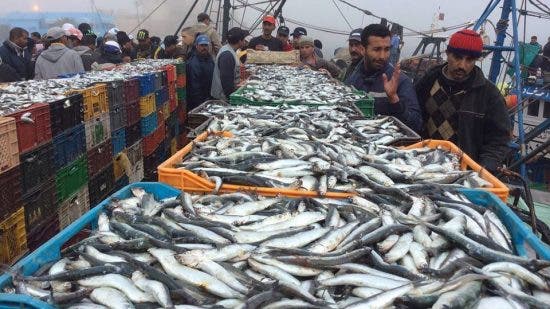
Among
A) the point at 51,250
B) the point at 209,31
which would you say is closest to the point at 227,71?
the point at 209,31

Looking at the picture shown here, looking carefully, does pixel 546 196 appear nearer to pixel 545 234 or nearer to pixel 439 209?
pixel 545 234

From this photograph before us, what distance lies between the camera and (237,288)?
2232mm

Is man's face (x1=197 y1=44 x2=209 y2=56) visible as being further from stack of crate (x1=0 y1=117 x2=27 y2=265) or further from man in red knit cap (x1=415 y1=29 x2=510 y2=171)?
stack of crate (x1=0 y1=117 x2=27 y2=265)

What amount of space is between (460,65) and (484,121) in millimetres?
669

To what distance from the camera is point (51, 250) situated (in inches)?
99.8

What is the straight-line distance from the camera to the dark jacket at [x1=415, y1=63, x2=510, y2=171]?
5.07 m

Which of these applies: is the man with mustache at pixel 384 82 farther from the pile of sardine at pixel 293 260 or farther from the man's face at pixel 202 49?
the man's face at pixel 202 49

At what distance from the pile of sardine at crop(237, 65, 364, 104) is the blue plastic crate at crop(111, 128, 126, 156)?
1.80m

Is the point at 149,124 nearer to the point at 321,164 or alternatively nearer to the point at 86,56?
the point at 86,56

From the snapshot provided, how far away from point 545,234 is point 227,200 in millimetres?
2319

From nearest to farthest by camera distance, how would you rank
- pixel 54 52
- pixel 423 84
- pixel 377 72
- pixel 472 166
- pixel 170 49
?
pixel 472 166, pixel 423 84, pixel 377 72, pixel 54 52, pixel 170 49

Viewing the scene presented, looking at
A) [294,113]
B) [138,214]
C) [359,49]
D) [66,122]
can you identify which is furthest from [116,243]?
[359,49]

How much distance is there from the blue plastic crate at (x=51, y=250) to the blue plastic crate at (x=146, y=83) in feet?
13.7

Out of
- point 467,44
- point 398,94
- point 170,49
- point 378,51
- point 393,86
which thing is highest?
point 467,44
